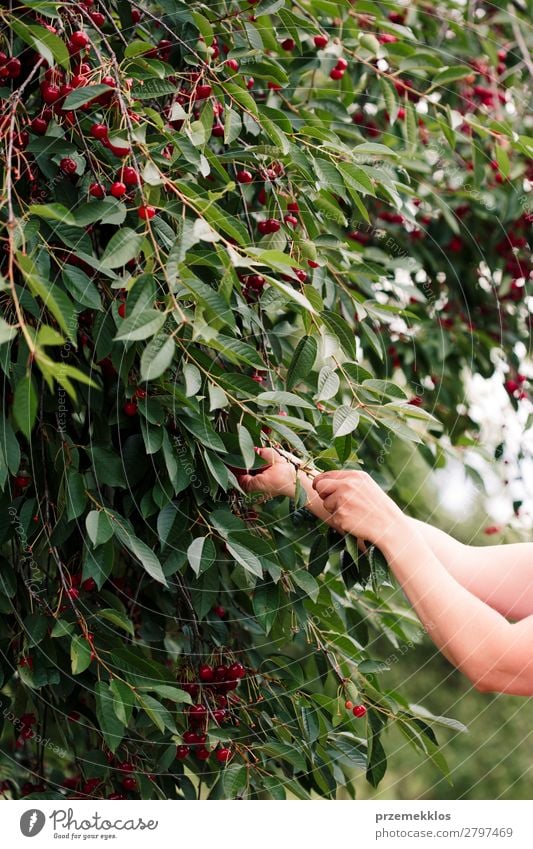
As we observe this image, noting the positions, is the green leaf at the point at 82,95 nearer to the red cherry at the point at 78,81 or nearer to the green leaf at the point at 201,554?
the red cherry at the point at 78,81

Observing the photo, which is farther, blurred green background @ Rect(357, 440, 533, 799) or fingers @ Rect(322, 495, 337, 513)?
blurred green background @ Rect(357, 440, 533, 799)

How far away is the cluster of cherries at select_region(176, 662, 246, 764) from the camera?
105 centimetres

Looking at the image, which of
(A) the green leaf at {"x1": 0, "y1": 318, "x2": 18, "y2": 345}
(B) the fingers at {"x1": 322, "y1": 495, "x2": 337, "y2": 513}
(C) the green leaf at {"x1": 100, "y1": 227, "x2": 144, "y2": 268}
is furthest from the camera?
(B) the fingers at {"x1": 322, "y1": 495, "x2": 337, "y2": 513}

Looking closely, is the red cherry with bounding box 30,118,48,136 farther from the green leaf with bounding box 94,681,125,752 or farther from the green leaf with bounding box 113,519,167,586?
the green leaf with bounding box 94,681,125,752

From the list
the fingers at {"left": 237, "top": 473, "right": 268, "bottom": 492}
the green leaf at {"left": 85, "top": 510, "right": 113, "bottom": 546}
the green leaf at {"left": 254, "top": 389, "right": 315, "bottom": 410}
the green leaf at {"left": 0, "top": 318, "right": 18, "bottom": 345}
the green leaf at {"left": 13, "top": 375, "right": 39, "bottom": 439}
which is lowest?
the fingers at {"left": 237, "top": 473, "right": 268, "bottom": 492}

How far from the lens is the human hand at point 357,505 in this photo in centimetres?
99

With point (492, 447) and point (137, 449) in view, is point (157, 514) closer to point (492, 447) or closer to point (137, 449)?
point (137, 449)

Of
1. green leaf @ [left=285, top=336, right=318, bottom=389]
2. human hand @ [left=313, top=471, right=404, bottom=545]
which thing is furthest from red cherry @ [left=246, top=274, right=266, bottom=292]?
human hand @ [left=313, top=471, right=404, bottom=545]

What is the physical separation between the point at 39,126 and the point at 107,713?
623mm

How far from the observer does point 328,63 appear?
1327mm

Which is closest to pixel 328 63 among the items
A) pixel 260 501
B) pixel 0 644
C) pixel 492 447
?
pixel 260 501
